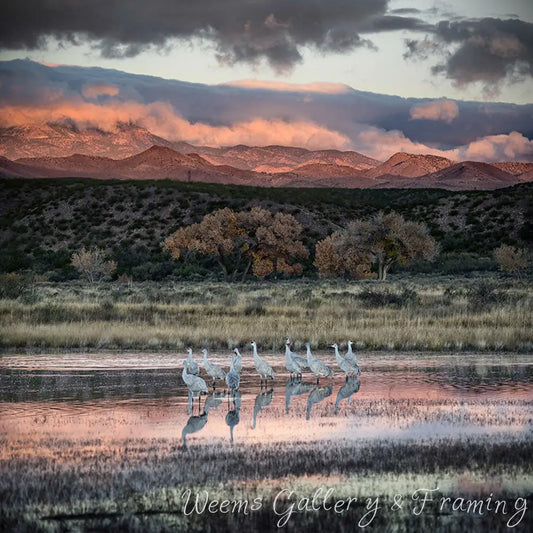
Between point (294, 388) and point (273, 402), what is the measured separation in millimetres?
2076

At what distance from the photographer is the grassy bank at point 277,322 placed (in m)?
27.6

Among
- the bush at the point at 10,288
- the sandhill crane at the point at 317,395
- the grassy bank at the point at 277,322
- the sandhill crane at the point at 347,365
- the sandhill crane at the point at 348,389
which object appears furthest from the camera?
the bush at the point at 10,288

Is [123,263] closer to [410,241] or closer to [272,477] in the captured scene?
[410,241]

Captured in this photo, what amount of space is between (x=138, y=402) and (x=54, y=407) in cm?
144

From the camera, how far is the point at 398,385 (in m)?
19.0

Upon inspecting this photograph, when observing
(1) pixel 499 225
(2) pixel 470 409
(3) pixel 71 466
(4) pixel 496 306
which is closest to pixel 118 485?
(3) pixel 71 466

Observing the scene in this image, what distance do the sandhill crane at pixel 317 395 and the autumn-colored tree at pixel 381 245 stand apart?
4465 cm

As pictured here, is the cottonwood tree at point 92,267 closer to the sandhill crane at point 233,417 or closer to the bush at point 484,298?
the bush at point 484,298

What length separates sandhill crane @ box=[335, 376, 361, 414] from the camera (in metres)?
17.2

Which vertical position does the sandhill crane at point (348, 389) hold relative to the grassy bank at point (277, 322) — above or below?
above

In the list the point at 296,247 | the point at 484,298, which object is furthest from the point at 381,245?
the point at 484,298

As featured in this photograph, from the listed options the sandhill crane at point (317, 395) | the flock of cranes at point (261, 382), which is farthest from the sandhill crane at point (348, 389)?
the sandhill crane at point (317, 395)

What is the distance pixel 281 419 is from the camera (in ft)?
49.0

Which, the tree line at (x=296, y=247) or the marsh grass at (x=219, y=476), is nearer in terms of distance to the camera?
the marsh grass at (x=219, y=476)
